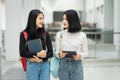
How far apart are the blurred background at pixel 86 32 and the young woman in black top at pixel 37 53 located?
1.09 meters

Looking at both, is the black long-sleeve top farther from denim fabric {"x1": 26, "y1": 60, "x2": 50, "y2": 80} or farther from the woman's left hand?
the woman's left hand

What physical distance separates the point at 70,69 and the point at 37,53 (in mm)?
461

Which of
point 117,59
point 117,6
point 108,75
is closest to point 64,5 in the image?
point 117,6

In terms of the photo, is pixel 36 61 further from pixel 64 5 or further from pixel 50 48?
pixel 64 5

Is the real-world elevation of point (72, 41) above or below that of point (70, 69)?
above

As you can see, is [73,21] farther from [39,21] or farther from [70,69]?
[70,69]

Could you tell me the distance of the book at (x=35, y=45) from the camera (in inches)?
143

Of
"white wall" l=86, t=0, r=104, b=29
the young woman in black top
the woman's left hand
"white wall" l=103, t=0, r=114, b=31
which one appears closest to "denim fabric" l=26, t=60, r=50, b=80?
the young woman in black top

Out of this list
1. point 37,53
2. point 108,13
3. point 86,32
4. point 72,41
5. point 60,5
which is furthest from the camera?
point 60,5

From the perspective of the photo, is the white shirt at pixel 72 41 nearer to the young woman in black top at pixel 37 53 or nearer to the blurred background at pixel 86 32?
the young woman in black top at pixel 37 53

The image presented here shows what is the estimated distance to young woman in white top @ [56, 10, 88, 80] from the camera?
→ 3703 millimetres

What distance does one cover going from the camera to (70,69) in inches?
147

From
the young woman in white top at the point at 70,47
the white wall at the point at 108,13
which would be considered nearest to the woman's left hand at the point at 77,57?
the young woman in white top at the point at 70,47

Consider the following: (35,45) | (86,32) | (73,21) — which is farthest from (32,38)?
(86,32)
